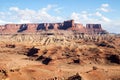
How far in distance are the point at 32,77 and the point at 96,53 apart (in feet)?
193

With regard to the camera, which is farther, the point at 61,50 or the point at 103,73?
the point at 61,50

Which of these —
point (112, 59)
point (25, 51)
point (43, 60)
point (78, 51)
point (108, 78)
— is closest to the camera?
point (108, 78)

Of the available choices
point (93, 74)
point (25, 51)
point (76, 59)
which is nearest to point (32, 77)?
point (93, 74)

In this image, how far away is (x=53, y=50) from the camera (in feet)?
442

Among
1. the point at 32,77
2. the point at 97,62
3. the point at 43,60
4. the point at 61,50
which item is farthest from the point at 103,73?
the point at 61,50

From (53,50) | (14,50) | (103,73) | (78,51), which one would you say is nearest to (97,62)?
(78,51)

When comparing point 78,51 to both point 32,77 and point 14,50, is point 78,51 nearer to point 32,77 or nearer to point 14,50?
point 14,50

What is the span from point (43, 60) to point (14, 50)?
122 ft

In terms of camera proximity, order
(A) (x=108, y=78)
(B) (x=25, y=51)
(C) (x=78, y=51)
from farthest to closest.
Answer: (B) (x=25, y=51), (C) (x=78, y=51), (A) (x=108, y=78)

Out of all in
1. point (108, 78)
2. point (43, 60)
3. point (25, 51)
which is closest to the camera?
point (108, 78)

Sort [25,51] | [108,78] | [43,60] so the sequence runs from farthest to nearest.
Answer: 1. [25,51]
2. [43,60]
3. [108,78]

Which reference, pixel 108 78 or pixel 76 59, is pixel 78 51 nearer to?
pixel 76 59

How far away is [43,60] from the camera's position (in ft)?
391

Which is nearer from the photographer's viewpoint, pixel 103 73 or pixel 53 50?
pixel 103 73
